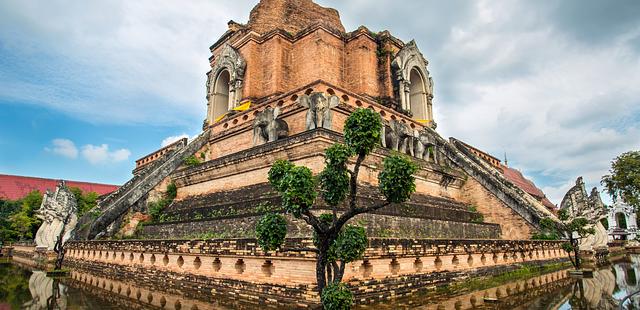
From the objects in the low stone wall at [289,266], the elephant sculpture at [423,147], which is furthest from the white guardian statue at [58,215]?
the elephant sculpture at [423,147]

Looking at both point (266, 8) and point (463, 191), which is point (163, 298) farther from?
point (266, 8)

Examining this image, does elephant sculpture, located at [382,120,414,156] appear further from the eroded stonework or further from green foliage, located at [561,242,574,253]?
the eroded stonework

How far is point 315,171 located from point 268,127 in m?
3.29

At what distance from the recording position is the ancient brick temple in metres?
7.69

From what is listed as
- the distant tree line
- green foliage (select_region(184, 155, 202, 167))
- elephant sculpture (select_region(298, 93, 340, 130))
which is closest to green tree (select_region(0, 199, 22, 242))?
the distant tree line

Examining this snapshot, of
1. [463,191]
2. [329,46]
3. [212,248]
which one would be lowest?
[212,248]

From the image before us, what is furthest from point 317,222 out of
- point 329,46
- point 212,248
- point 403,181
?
point 329,46

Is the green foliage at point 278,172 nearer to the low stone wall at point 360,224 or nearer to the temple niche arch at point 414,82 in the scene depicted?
the low stone wall at point 360,224

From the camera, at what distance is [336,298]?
432cm

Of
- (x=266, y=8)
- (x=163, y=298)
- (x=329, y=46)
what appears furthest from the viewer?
(x=266, y=8)

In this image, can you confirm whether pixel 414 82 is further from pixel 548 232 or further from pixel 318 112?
pixel 318 112

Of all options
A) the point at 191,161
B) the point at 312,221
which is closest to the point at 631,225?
the point at 191,161

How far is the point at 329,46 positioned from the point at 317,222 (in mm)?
13423

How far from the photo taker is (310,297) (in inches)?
249
